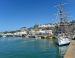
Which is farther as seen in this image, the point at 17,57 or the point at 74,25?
the point at 74,25

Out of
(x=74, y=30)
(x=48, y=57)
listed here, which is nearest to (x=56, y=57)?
(x=48, y=57)

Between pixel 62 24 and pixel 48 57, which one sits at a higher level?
pixel 62 24

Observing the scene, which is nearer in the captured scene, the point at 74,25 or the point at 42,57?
the point at 42,57

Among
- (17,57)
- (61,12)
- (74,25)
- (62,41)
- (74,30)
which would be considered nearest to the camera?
(17,57)

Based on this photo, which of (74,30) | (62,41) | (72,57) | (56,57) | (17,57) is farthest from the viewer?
(74,30)

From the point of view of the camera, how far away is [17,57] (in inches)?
1591

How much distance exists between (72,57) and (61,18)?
65677mm

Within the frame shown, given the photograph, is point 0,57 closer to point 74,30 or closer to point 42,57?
point 42,57

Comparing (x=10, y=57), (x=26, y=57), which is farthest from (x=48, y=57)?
(x=10, y=57)

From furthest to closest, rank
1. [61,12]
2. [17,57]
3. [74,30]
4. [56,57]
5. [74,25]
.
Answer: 1. [74,25]
2. [74,30]
3. [61,12]
4. [17,57]
5. [56,57]

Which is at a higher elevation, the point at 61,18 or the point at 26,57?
the point at 61,18

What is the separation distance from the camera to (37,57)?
1534 inches

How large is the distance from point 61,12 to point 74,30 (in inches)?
1856

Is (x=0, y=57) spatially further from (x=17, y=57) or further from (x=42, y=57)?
(x=42, y=57)
